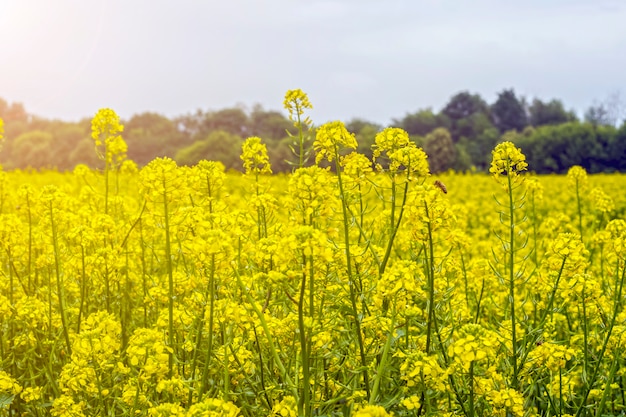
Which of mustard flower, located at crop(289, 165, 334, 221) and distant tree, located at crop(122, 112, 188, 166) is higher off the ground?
distant tree, located at crop(122, 112, 188, 166)

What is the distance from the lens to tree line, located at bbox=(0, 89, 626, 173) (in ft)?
125

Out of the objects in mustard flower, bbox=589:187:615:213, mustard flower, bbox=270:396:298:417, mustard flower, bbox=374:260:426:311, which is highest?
mustard flower, bbox=589:187:615:213

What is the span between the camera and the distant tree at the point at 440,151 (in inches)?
1494

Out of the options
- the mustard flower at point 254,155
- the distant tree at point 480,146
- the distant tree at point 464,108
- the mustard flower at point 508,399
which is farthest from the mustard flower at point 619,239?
the distant tree at point 464,108

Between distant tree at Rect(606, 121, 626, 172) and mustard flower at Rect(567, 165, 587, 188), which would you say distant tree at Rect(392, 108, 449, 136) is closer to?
distant tree at Rect(606, 121, 626, 172)

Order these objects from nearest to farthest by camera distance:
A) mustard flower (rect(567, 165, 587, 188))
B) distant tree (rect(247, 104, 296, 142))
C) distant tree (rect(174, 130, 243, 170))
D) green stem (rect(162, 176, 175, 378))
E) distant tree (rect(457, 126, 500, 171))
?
green stem (rect(162, 176, 175, 378)) → mustard flower (rect(567, 165, 587, 188)) → distant tree (rect(174, 130, 243, 170)) → distant tree (rect(457, 126, 500, 171)) → distant tree (rect(247, 104, 296, 142))

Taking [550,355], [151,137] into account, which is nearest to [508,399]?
[550,355]

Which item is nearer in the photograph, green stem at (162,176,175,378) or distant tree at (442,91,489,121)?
green stem at (162,176,175,378)

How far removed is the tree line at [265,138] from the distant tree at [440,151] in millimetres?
59

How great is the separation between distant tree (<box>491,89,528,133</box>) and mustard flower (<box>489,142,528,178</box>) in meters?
61.4

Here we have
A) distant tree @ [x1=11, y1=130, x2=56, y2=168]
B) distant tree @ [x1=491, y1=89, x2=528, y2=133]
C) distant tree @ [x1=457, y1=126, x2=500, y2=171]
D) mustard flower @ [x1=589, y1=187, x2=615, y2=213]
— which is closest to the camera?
mustard flower @ [x1=589, y1=187, x2=615, y2=213]

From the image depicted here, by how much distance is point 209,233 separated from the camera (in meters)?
2.81

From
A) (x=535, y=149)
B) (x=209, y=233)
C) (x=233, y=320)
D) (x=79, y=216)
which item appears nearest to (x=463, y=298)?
(x=233, y=320)


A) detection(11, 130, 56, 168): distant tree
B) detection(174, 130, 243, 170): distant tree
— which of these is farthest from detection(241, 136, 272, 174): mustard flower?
detection(11, 130, 56, 168): distant tree
